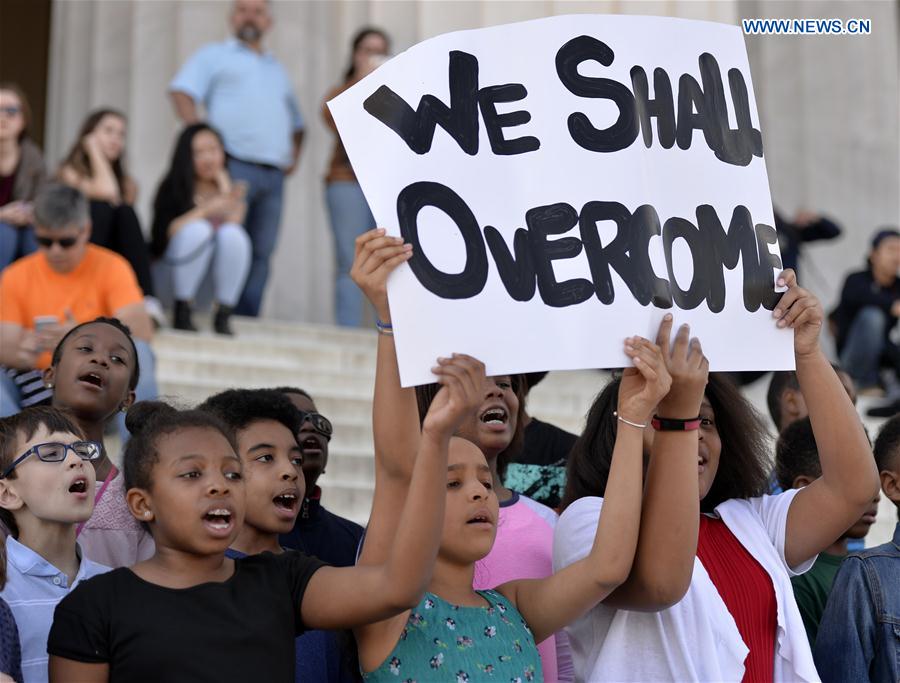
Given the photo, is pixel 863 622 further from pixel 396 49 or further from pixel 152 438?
pixel 396 49

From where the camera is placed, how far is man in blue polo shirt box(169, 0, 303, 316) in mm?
8789

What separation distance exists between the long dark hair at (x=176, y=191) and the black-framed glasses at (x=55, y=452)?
476 cm

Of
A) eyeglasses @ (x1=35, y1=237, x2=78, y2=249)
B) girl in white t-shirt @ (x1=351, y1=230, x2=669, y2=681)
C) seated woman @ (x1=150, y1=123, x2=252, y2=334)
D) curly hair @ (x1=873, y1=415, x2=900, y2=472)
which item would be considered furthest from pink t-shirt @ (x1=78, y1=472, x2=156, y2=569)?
seated woman @ (x1=150, y1=123, x2=252, y2=334)

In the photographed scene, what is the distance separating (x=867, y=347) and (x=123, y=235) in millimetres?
4763

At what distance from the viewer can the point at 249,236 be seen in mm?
8781

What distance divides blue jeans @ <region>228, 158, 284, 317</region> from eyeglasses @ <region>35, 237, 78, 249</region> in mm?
2661

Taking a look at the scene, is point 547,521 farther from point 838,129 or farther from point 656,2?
point 838,129

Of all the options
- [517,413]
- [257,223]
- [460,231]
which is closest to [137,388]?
[517,413]

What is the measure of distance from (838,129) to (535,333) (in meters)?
10.4

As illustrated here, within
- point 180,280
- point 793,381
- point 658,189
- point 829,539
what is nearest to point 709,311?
point 658,189

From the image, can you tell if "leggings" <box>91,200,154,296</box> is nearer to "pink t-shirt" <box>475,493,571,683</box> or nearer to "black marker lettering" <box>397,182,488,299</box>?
"pink t-shirt" <box>475,493,571,683</box>

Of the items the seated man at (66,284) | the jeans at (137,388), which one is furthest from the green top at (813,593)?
the seated man at (66,284)

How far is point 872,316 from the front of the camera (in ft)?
30.1

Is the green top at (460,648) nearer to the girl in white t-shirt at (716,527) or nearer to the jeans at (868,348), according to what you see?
the girl in white t-shirt at (716,527)
